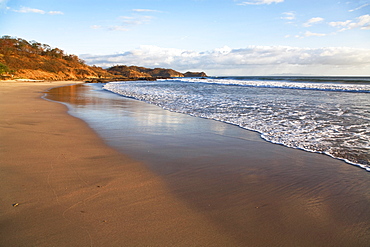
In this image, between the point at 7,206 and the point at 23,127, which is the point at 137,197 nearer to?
the point at 7,206

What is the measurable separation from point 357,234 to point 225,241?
1158 millimetres

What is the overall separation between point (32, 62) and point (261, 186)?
268ft

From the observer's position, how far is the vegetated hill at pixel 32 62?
56.9m

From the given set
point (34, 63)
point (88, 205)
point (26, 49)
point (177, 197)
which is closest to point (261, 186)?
point (177, 197)

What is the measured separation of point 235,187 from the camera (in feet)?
9.87

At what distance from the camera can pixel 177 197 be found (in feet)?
8.93

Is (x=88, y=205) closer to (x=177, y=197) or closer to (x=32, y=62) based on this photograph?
(x=177, y=197)

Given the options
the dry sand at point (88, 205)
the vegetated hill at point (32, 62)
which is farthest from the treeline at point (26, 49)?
the dry sand at point (88, 205)

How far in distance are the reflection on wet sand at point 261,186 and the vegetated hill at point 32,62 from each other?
162 ft

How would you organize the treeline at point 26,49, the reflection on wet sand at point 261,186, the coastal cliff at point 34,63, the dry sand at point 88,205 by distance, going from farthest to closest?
the treeline at point 26,49, the coastal cliff at point 34,63, the reflection on wet sand at point 261,186, the dry sand at point 88,205

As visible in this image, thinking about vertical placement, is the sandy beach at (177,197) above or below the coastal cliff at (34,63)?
below

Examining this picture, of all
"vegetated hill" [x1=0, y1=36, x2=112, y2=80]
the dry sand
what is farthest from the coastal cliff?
the dry sand

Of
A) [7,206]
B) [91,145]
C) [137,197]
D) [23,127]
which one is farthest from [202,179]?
[23,127]

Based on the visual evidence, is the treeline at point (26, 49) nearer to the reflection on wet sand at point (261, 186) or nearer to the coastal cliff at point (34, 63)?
the coastal cliff at point (34, 63)
